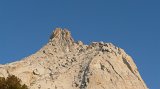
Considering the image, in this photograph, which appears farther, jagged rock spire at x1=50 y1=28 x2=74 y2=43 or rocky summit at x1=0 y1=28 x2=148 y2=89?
jagged rock spire at x1=50 y1=28 x2=74 y2=43

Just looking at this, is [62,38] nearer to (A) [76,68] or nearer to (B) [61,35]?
(B) [61,35]

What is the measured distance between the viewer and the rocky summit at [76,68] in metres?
78.3

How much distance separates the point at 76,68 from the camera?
82.4 meters

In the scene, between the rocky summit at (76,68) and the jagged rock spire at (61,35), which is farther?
the jagged rock spire at (61,35)

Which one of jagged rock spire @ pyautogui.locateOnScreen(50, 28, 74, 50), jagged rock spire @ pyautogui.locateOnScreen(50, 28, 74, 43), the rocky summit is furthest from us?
jagged rock spire @ pyautogui.locateOnScreen(50, 28, 74, 43)

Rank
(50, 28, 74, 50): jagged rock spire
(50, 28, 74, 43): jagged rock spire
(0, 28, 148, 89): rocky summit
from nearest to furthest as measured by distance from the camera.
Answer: (0, 28, 148, 89): rocky summit → (50, 28, 74, 50): jagged rock spire → (50, 28, 74, 43): jagged rock spire

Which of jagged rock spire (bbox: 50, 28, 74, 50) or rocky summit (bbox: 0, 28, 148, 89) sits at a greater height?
jagged rock spire (bbox: 50, 28, 74, 50)

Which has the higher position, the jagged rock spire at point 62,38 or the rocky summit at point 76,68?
the jagged rock spire at point 62,38

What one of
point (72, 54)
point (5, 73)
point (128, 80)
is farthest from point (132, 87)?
point (5, 73)

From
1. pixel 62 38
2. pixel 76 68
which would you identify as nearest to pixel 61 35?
pixel 62 38

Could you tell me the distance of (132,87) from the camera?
3150 inches

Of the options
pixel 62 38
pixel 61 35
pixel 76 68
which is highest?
pixel 61 35

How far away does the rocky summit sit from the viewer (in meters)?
78.3

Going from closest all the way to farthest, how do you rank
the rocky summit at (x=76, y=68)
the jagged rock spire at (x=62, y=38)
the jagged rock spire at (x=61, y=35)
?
the rocky summit at (x=76, y=68) → the jagged rock spire at (x=62, y=38) → the jagged rock spire at (x=61, y=35)
